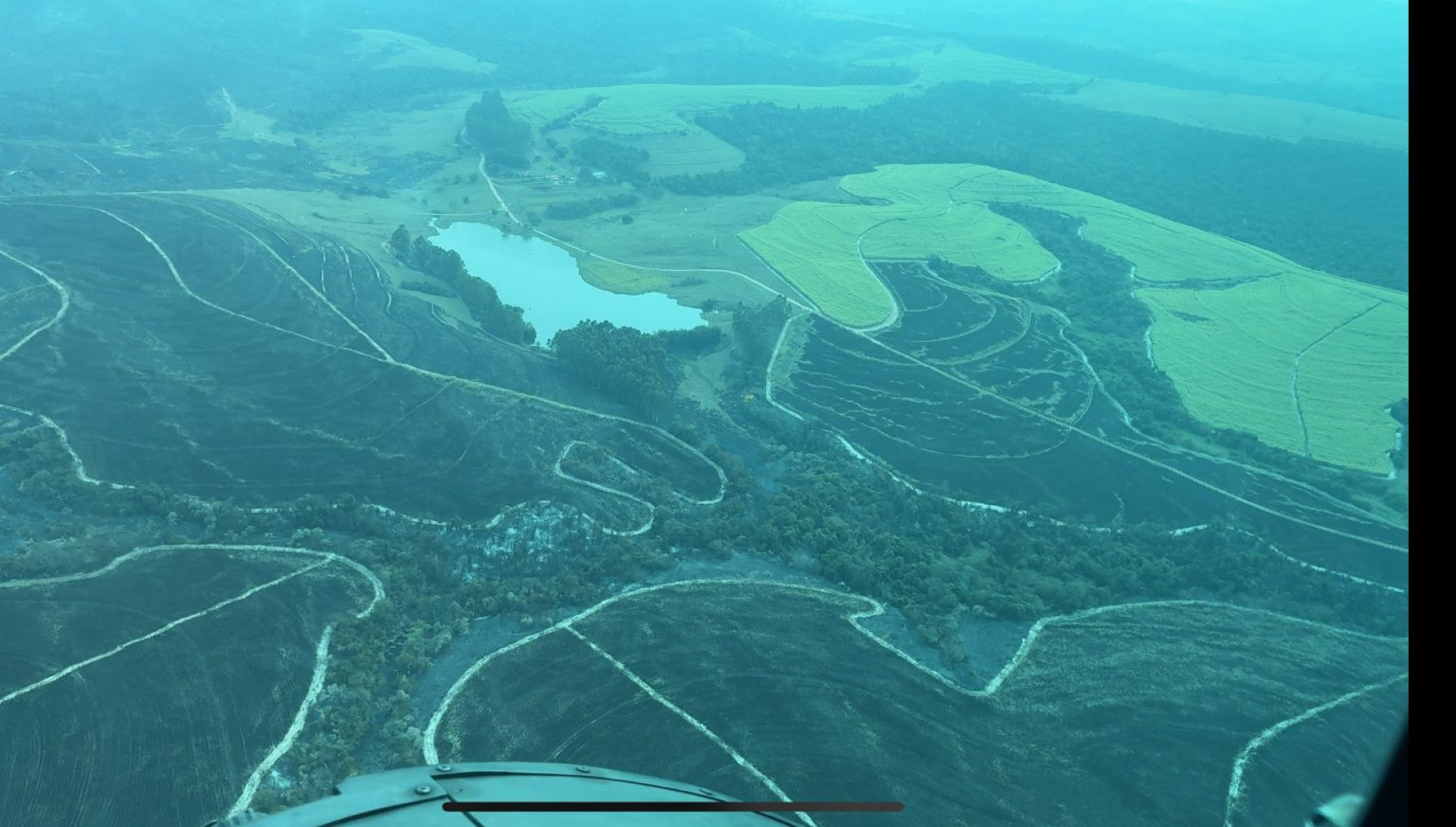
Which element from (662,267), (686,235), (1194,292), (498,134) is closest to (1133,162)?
(1194,292)

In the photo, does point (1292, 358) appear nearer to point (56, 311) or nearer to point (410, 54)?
point (56, 311)

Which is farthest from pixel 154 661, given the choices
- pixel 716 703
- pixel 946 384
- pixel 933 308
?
pixel 933 308

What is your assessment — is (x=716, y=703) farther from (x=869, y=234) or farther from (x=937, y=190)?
(x=937, y=190)

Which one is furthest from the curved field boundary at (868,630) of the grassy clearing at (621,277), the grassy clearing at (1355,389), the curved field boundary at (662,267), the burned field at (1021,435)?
the grassy clearing at (621,277)

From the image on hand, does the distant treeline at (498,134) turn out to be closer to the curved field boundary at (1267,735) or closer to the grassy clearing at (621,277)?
the grassy clearing at (621,277)

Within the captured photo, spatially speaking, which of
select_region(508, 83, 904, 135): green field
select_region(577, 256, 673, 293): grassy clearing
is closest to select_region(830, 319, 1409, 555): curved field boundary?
select_region(577, 256, 673, 293): grassy clearing

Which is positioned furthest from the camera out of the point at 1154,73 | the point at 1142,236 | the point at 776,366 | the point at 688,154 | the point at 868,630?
the point at 1154,73

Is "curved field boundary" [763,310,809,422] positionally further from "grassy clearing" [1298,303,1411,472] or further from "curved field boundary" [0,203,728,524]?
"grassy clearing" [1298,303,1411,472]
